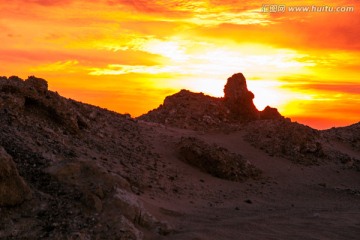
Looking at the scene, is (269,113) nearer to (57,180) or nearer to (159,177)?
(159,177)

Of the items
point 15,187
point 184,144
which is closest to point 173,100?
point 184,144

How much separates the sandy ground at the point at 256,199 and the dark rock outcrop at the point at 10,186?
3.31 metres

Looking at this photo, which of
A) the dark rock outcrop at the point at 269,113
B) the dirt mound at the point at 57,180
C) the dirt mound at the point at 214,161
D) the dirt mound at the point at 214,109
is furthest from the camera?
the dark rock outcrop at the point at 269,113

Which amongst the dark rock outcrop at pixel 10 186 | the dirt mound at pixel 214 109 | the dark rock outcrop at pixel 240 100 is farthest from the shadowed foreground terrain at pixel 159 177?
the dark rock outcrop at pixel 240 100

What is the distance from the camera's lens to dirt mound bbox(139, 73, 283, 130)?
107ft

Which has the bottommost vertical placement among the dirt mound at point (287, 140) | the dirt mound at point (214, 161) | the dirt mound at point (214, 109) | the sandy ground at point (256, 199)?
the sandy ground at point (256, 199)

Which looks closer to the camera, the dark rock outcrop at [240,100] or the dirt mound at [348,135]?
the dark rock outcrop at [240,100]

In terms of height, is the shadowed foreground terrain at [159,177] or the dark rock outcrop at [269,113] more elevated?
the dark rock outcrop at [269,113]

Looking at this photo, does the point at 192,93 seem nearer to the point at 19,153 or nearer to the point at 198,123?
the point at 198,123

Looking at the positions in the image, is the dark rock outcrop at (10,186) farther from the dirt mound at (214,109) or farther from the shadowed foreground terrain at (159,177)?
the dirt mound at (214,109)

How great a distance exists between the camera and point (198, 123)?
1242 inches

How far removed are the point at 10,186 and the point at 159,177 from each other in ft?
27.5

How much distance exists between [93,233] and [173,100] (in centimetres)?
2679

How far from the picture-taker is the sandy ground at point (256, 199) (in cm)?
1230
